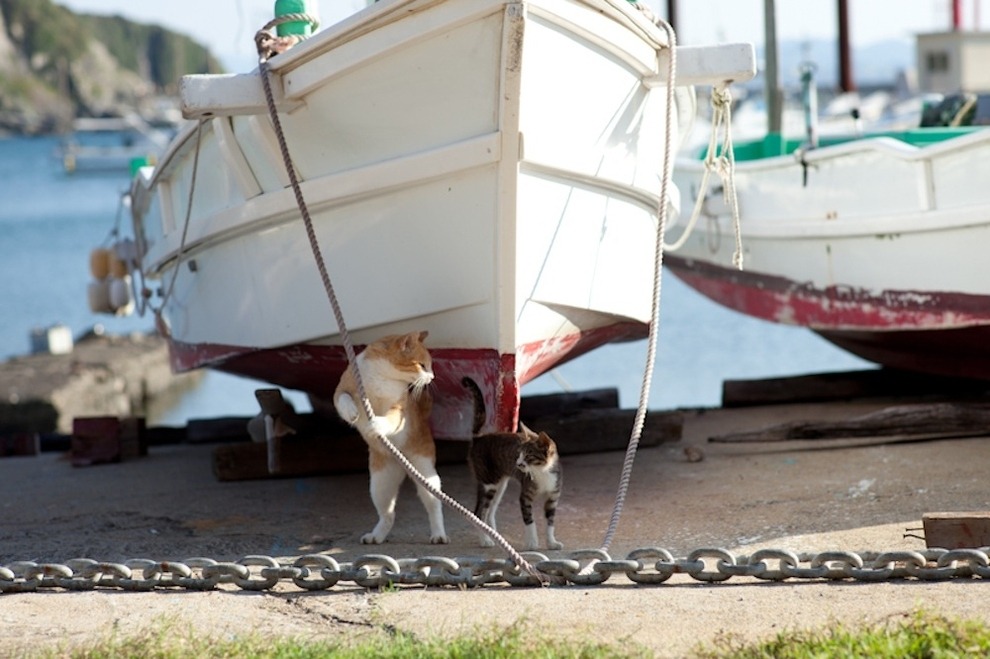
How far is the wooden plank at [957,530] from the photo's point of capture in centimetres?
519

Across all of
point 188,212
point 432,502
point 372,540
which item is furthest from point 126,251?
point 432,502

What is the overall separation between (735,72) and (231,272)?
9.10 ft

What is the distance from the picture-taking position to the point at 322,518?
22.7 feet

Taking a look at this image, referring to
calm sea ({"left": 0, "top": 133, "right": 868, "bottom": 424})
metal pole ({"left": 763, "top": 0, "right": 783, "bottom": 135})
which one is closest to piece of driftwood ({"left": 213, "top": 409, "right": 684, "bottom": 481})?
calm sea ({"left": 0, "top": 133, "right": 868, "bottom": 424})

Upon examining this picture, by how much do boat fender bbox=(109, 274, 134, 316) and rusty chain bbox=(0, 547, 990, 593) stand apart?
596 centimetres

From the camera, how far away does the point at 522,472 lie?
5887mm

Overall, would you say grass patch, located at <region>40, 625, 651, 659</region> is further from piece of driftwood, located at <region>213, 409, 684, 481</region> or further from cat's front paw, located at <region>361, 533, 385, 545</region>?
piece of driftwood, located at <region>213, 409, 684, 481</region>

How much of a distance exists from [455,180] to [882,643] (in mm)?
2817

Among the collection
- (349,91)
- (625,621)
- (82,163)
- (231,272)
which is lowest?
(625,621)

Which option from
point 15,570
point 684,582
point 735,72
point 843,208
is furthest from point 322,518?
point 843,208

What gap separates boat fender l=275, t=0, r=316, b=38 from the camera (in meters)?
6.91

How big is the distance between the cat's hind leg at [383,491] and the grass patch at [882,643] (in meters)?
2.12

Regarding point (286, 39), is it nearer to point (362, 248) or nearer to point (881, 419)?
point (362, 248)

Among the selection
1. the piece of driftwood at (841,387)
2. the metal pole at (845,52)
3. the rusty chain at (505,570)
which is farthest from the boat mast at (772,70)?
the rusty chain at (505,570)
